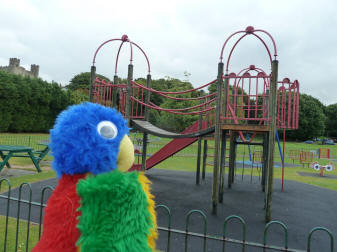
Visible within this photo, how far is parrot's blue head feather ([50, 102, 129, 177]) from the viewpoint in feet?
5.63

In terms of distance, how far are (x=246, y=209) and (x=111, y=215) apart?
5044mm

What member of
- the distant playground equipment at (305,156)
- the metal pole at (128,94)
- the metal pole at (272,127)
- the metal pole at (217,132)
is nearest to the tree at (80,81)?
the distant playground equipment at (305,156)

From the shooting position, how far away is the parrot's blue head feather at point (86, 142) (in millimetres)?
1716

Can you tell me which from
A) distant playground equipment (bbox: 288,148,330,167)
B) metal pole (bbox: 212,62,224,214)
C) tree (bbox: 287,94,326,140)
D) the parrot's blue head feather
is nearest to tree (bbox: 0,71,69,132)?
distant playground equipment (bbox: 288,148,330,167)

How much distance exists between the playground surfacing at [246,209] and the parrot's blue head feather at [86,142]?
2.44m

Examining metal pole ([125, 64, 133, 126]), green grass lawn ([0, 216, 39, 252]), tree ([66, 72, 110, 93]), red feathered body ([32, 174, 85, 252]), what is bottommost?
green grass lawn ([0, 216, 39, 252])

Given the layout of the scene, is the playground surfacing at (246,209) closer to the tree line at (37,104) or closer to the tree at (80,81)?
the tree line at (37,104)

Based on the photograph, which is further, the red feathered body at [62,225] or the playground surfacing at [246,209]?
the playground surfacing at [246,209]

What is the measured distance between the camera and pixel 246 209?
598 centimetres

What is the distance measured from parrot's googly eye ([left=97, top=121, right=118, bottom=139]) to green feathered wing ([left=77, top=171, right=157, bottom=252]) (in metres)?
0.27

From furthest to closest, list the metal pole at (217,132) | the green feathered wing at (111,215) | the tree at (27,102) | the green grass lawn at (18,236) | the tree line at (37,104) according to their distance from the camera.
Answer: the tree at (27,102), the tree line at (37,104), the metal pole at (217,132), the green grass lawn at (18,236), the green feathered wing at (111,215)

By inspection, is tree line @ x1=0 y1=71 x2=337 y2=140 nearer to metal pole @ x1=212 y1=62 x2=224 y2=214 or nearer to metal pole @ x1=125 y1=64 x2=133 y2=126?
metal pole @ x1=125 y1=64 x2=133 y2=126

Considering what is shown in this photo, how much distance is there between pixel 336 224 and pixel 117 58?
20.8ft

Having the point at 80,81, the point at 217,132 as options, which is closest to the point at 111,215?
the point at 217,132
